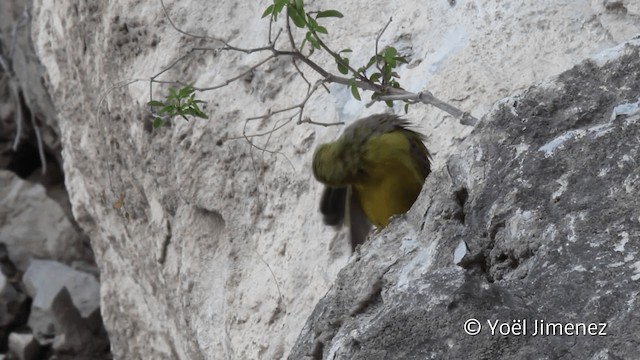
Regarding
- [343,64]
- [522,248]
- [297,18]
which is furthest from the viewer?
[343,64]

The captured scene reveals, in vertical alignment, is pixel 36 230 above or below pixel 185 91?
below

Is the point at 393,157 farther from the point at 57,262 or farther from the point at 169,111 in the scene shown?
the point at 57,262

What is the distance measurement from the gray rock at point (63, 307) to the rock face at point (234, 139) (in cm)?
151

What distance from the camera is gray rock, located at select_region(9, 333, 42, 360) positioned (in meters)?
6.63

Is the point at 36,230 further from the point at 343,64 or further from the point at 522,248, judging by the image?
the point at 522,248

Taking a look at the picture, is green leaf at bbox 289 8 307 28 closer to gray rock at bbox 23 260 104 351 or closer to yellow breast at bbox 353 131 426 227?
yellow breast at bbox 353 131 426 227

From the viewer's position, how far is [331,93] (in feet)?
13.1

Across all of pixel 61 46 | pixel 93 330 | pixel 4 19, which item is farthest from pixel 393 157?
pixel 4 19

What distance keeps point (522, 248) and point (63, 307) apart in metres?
4.78

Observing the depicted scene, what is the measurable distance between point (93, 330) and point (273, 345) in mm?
3306

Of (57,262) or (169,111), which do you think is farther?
(57,262)

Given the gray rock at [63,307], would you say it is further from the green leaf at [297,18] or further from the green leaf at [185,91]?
the green leaf at [297,18]

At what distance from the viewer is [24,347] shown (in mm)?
6625

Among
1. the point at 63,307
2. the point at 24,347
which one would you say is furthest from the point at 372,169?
the point at 24,347
